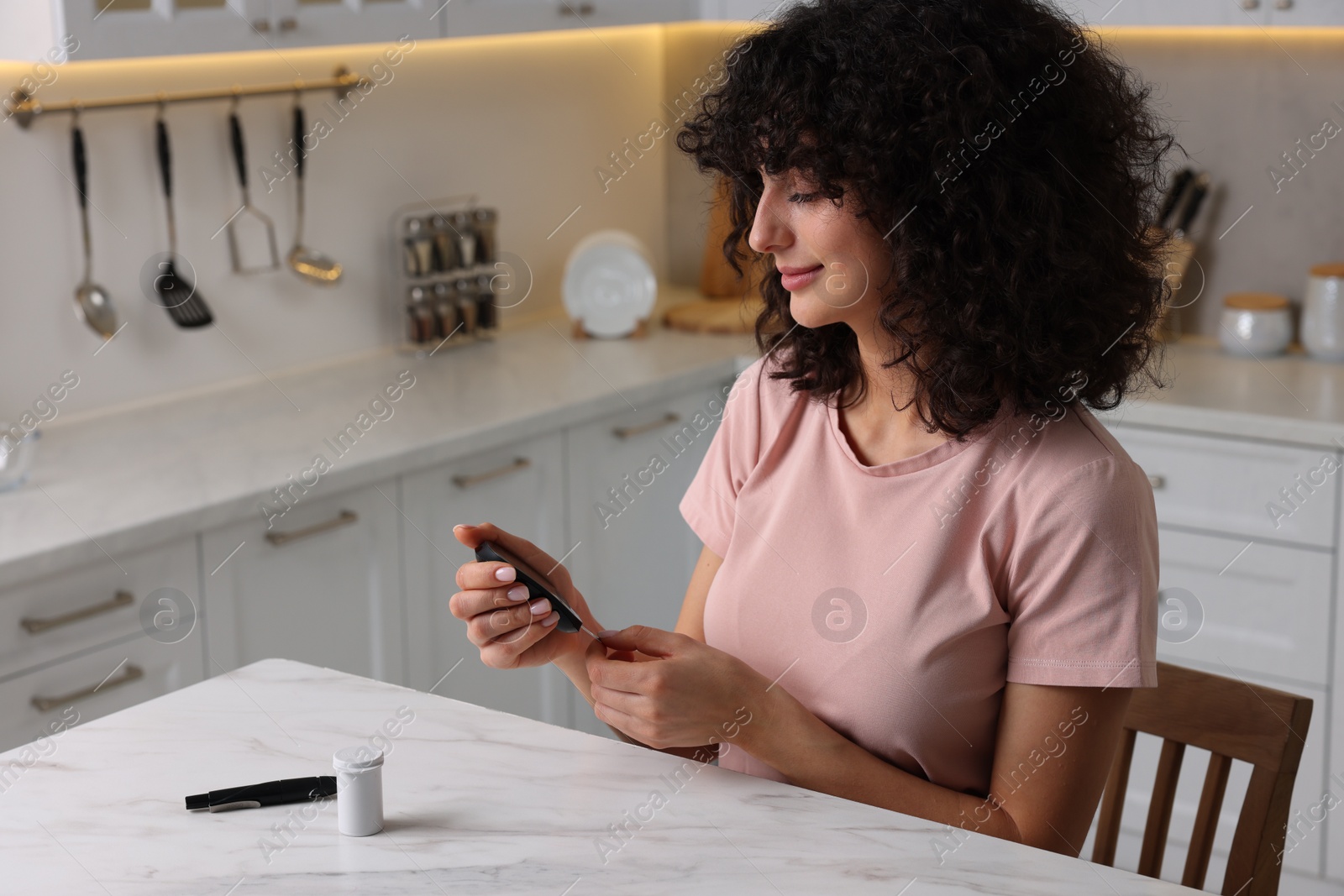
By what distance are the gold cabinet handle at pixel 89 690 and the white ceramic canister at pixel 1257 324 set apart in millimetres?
2104

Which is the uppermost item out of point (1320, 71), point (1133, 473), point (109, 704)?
point (1320, 71)

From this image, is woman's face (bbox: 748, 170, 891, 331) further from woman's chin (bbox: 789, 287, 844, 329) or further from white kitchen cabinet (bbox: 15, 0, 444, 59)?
white kitchen cabinet (bbox: 15, 0, 444, 59)

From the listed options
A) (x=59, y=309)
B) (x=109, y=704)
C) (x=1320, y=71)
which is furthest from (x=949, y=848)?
(x=1320, y=71)

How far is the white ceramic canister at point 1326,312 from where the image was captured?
8.59 ft

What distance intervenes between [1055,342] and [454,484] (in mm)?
1307

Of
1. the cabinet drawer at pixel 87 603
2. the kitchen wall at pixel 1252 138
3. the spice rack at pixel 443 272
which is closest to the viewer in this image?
the cabinet drawer at pixel 87 603

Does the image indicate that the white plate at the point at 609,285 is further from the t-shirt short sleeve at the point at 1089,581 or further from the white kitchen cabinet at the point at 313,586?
the t-shirt short sleeve at the point at 1089,581

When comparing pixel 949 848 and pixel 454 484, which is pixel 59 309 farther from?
pixel 949 848

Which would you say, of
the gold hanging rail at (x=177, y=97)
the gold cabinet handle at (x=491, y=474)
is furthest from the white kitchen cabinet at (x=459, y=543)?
the gold hanging rail at (x=177, y=97)

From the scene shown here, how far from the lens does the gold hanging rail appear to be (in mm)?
→ 2158

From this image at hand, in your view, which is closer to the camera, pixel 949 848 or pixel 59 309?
pixel 949 848

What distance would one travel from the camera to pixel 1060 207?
3.76ft

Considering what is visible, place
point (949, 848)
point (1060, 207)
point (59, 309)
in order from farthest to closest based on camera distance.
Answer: point (59, 309)
point (1060, 207)
point (949, 848)

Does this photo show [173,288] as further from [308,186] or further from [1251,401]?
[1251,401]
